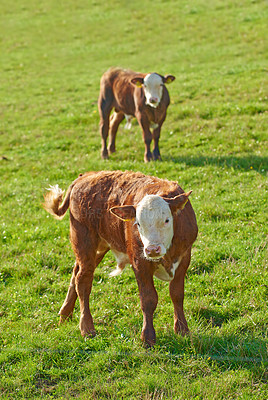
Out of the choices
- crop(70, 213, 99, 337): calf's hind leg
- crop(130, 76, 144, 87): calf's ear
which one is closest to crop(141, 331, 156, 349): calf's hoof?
crop(70, 213, 99, 337): calf's hind leg

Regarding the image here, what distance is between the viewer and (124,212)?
6.29 metres

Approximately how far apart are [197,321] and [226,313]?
0.45 meters

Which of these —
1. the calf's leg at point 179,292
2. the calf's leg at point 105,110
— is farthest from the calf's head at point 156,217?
the calf's leg at point 105,110

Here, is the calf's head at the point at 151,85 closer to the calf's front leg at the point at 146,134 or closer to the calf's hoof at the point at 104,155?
the calf's front leg at the point at 146,134

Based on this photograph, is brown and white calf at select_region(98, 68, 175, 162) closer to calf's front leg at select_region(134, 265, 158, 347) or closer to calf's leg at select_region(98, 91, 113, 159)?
calf's leg at select_region(98, 91, 113, 159)

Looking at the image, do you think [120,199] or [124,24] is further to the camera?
[124,24]

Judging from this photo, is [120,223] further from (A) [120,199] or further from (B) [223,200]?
(B) [223,200]

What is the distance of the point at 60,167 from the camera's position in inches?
561

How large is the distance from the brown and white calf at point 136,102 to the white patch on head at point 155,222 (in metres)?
7.62

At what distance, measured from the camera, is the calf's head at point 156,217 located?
6.02m

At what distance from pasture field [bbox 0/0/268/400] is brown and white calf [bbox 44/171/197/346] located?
1.46 ft

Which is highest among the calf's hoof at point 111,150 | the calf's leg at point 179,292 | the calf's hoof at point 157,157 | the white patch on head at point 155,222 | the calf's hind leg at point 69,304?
the white patch on head at point 155,222

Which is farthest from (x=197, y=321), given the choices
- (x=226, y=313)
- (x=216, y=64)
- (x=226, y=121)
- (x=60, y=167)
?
(x=216, y=64)

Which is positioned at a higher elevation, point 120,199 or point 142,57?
point 120,199
